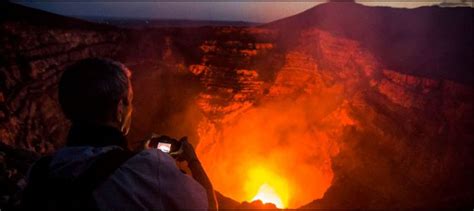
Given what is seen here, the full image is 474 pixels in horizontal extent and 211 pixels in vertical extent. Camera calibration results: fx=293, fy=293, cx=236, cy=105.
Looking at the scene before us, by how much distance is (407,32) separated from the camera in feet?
53.2

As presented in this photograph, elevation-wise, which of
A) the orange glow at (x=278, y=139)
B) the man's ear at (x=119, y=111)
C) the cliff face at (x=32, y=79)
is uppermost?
the man's ear at (x=119, y=111)

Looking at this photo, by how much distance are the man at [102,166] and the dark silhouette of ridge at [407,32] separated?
11.2 meters

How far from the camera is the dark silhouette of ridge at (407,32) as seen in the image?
11531mm

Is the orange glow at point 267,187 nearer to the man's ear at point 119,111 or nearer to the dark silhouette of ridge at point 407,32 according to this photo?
the dark silhouette of ridge at point 407,32

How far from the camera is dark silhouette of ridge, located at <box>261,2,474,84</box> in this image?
11531 millimetres

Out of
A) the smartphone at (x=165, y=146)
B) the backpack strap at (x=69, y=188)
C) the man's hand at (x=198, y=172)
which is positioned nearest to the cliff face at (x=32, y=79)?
the smartphone at (x=165, y=146)

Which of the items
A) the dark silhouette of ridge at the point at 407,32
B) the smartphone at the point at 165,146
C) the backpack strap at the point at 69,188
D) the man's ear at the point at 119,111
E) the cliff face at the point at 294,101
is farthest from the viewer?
the dark silhouette of ridge at the point at 407,32

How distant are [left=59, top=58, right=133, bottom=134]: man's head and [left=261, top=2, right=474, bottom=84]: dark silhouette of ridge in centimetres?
1127

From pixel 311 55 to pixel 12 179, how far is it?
41.7 feet

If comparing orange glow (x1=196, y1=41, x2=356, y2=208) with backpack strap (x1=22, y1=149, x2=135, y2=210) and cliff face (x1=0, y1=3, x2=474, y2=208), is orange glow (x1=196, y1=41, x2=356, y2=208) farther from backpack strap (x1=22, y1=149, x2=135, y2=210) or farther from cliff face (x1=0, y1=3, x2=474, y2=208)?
backpack strap (x1=22, y1=149, x2=135, y2=210)

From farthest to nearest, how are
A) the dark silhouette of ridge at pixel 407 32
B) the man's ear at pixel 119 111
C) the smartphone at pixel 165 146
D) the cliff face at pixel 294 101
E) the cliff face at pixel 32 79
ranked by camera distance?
the dark silhouette of ridge at pixel 407 32 < the cliff face at pixel 294 101 < the cliff face at pixel 32 79 < the smartphone at pixel 165 146 < the man's ear at pixel 119 111

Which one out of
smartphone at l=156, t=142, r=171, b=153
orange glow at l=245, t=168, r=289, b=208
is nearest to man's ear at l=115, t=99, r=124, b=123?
smartphone at l=156, t=142, r=171, b=153

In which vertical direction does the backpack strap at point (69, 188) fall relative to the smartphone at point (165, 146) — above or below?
above

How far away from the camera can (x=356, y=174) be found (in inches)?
442
